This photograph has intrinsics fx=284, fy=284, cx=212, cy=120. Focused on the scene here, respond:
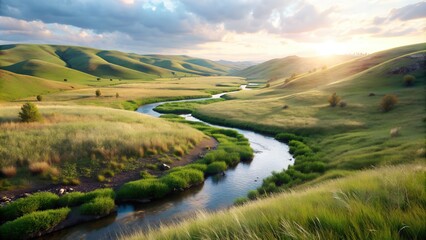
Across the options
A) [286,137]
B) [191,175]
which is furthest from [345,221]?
[286,137]

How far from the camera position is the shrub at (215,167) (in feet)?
98.8

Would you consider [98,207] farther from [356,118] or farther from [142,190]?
[356,118]

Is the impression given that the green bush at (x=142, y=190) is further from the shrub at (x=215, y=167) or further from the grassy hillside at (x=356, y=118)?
the grassy hillside at (x=356, y=118)

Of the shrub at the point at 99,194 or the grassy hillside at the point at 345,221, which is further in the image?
the shrub at the point at 99,194

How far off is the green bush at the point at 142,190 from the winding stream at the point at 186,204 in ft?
2.67

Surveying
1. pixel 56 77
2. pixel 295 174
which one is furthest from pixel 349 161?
pixel 56 77

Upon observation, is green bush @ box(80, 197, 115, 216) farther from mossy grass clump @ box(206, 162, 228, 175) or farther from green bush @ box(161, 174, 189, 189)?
mossy grass clump @ box(206, 162, 228, 175)

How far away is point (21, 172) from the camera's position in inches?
983

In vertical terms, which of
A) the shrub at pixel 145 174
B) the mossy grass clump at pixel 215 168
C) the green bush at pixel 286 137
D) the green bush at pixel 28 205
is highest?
the green bush at pixel 28 205

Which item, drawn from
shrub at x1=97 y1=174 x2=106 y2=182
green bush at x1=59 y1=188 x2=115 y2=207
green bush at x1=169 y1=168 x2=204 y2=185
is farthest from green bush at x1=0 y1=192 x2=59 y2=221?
green bush at x1=169 y1=168 x2=204 y2=185

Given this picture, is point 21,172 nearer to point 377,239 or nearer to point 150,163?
point 150,163

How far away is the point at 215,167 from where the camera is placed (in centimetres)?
3044

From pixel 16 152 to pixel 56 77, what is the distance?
176 m

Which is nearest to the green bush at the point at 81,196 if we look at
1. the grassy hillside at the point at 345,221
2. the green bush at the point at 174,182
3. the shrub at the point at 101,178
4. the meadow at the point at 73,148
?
the shrub at the point at 101,178
